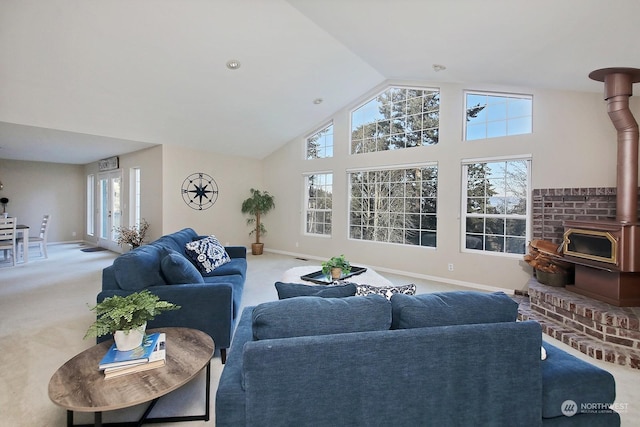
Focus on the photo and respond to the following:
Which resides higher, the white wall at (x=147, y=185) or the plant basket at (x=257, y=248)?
the white wall at (x=147, y=185)

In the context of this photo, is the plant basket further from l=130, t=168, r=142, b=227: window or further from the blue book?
the blue book

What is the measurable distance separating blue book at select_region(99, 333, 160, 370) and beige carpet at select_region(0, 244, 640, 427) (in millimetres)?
520

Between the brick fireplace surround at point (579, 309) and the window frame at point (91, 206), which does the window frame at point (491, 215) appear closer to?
the brick fireplace surround at point (579, 309)

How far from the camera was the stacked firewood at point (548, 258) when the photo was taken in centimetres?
359

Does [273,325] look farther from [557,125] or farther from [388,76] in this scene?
[388,76]

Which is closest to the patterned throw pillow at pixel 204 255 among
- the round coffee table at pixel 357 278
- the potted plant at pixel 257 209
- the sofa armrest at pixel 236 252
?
the sofa armrest at pixel 236 252

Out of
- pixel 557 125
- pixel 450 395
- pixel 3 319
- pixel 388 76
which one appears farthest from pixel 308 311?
pixel 388 76

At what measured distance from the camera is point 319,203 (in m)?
6.75

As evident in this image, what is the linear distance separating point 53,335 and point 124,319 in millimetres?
2068

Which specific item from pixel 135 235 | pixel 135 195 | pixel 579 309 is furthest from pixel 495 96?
pixel 135 195

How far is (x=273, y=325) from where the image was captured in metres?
1.37

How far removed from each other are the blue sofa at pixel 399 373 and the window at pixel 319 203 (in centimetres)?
Result: 511

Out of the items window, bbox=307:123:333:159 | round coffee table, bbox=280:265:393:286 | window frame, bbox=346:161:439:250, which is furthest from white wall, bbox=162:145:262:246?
round coffee table, bbox=280:265:393:286

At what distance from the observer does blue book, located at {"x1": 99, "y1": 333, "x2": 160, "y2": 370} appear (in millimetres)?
1518
